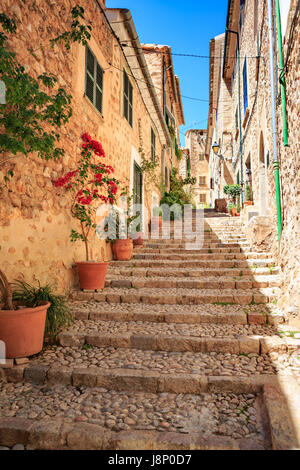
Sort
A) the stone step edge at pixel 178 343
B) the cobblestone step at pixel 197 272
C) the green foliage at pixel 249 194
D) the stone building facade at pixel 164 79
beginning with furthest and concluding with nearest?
the stone building facade at pixel 164 79
the green foliage at pixel 249 194
the cobblestone step at pixel 197 272
the stone step edge at pixel 178 343

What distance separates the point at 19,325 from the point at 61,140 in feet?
8.43

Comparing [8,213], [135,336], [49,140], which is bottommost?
[135,336]

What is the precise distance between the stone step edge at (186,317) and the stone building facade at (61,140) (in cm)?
72

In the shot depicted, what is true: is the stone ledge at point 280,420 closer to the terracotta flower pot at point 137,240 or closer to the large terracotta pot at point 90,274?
the large terracotta pot at point 90,274

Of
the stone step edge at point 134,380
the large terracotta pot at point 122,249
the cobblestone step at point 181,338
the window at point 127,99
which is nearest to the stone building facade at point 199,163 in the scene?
the window at point 127,99

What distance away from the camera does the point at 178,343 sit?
2938 mm

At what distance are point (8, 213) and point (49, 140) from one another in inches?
35.6

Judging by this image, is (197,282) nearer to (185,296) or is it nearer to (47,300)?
(185,296)

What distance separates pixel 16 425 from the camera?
1904mm

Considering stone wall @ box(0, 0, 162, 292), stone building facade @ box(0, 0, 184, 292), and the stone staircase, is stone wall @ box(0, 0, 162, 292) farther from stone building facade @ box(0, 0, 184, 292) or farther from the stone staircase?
the stone staircase

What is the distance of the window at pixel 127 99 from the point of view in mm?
7070
